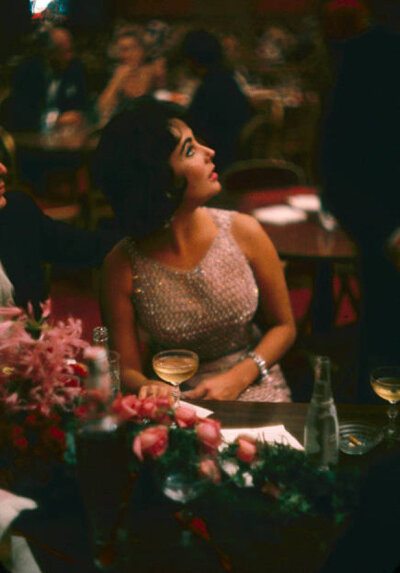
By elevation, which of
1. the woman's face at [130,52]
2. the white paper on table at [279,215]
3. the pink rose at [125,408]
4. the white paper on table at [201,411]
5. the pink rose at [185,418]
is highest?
the woman's face at [130,52]

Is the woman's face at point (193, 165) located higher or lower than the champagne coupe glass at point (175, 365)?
higher

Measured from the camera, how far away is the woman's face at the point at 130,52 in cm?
154

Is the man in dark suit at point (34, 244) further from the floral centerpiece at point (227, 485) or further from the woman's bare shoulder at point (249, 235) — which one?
the floral centerpiece at point (227, 485)

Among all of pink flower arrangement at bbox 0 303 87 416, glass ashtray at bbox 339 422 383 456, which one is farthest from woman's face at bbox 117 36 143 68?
glass ashtray at bbox 339 422 383 456

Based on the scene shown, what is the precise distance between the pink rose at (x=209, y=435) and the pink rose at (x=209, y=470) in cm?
3

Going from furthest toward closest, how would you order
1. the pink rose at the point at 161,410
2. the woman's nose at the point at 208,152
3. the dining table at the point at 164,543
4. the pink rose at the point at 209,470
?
the woman's nose at the point at 208,152 < the pink rose at the point at 161,410 < the pink rose at the point at 209,470 < the dining table at the point at 164,543

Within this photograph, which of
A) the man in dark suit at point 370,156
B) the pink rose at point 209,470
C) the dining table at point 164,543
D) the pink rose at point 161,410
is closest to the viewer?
the dining table at point 164,543

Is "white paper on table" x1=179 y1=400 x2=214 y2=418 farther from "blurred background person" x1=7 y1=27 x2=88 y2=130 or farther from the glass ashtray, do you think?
"blurred background person" x1=7 y1=27 x2=88 y2=130

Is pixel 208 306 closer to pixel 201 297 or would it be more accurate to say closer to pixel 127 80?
pixel 201 297

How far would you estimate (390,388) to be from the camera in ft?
4.43

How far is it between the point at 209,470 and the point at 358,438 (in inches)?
16.3

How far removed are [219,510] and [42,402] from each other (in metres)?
0.45

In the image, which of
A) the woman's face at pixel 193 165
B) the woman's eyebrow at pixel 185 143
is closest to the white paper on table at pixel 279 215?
the woman's face at pixel 193 165

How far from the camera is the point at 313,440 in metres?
1.24
